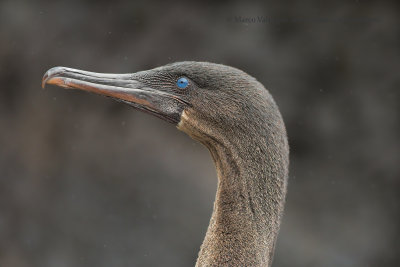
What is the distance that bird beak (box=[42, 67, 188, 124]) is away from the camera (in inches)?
106

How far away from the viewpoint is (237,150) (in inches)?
107

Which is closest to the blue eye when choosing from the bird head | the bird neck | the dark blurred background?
the bird head

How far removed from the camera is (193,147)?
6.14 meters

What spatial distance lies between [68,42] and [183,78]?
3588 millimetres

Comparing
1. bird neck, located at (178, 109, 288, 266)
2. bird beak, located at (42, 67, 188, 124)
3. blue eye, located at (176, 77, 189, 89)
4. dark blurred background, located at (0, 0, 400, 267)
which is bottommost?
bird neck, located at (178, 109, 288, 266)

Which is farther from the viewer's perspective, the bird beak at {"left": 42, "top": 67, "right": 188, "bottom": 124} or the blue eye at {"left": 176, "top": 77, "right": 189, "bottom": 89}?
the blue eye at {"left": 176, "top": 77, "right": 189, "bottom": 89}

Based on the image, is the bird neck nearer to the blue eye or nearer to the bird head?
the bird head

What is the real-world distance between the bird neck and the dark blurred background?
321 cm

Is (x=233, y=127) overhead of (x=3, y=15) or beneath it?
beneath

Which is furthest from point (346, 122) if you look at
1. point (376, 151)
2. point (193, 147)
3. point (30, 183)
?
point (30, 183)

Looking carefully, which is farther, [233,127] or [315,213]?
[315,213]

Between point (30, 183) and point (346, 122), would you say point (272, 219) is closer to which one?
point (346, 122)

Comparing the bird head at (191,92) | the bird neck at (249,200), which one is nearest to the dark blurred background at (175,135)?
the bird head at (191,92)

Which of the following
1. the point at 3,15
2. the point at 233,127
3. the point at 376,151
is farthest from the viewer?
the point at 3,15
